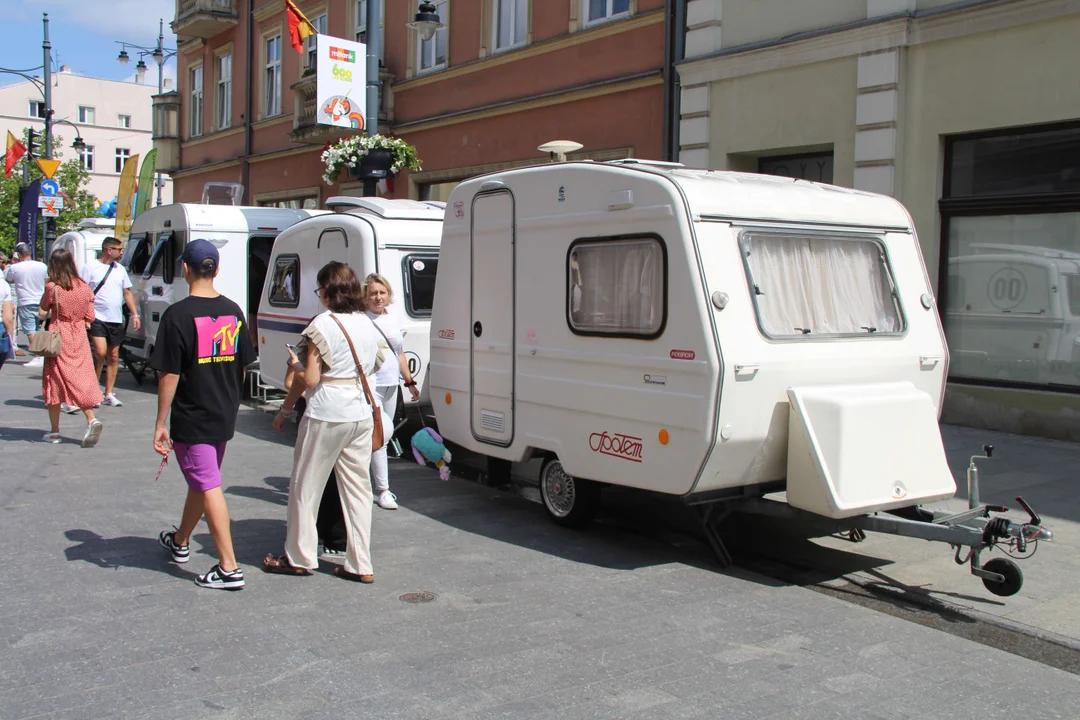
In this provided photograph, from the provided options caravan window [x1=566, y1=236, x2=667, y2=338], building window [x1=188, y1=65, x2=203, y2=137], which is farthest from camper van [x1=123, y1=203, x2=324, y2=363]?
building window [x1=188, y1=65, x2=203, y2=137]

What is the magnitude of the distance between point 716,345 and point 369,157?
9806 mm

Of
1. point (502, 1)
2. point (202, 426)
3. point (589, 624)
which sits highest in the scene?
point (502, 1)

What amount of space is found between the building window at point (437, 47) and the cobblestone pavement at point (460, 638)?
518 inches

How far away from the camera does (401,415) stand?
33.3 feet

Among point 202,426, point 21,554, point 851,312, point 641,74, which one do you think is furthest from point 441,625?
point 641,74

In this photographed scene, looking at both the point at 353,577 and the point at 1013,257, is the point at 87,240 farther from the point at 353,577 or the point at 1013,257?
the point at 353,577

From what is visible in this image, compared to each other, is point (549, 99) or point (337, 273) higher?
point (549, 99)

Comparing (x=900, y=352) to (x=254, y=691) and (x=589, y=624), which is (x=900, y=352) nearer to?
(x=589, y=624)

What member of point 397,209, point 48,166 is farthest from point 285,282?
point 48,166

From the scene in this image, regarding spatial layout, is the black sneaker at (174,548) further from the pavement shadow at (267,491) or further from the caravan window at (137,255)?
the caravan window at (137,255)

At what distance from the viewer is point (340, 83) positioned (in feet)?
47.2

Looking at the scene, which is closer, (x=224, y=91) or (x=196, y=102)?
(x=224, y=91)

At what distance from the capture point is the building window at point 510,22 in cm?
1664

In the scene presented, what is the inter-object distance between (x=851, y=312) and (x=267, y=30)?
21150mm
